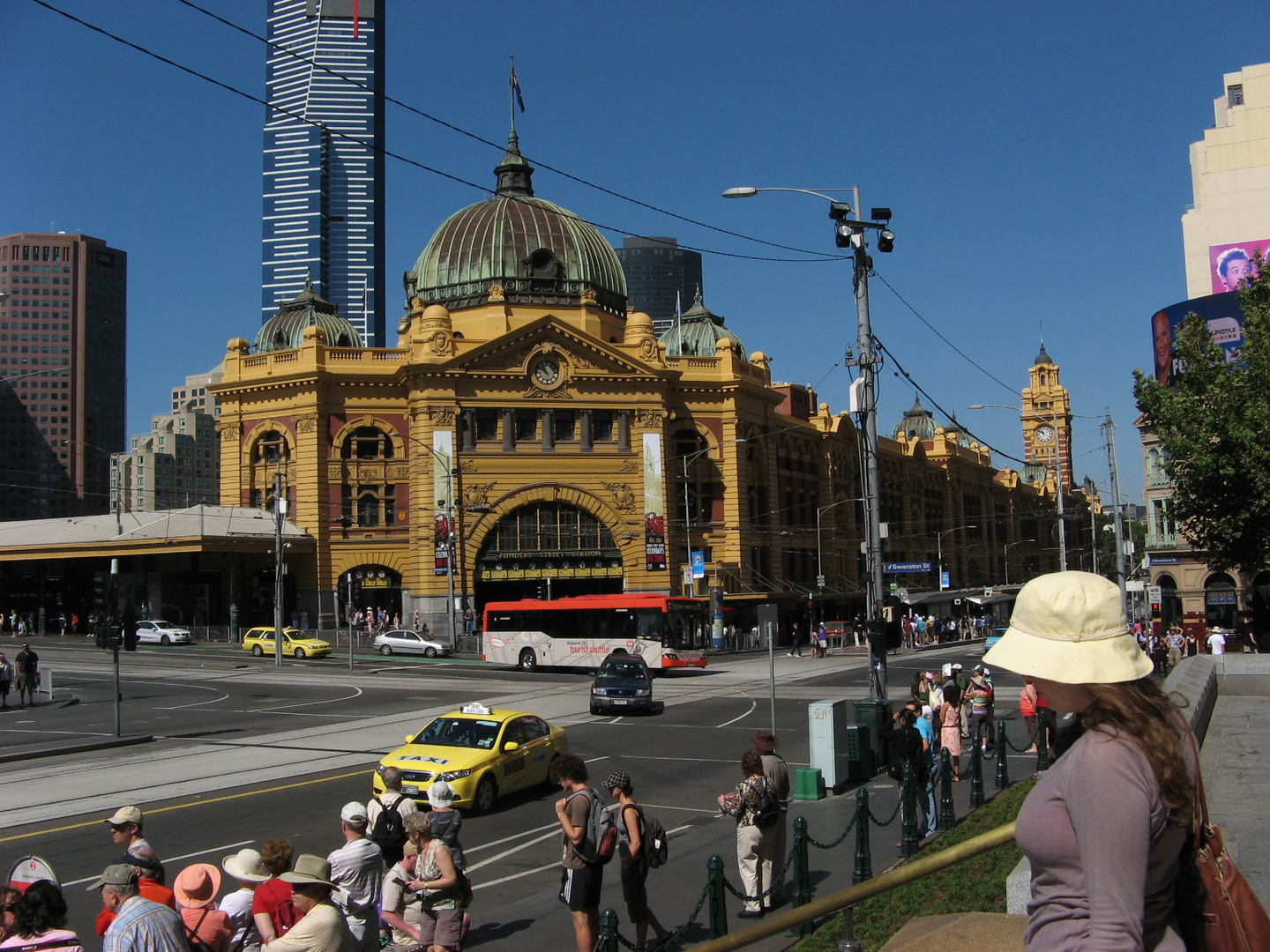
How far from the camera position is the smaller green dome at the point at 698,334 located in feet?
261

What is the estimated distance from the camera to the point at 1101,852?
294cm

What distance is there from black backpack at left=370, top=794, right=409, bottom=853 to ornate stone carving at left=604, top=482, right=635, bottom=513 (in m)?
54.3

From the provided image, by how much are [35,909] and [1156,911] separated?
5.94 meters

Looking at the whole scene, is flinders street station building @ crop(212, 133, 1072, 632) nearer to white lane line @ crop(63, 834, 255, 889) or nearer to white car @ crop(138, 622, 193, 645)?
white car @ crop(138, 622, 193, 645)

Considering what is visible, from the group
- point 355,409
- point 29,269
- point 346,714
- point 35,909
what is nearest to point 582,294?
point 355,409

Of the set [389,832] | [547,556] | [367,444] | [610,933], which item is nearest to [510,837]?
[389,832]

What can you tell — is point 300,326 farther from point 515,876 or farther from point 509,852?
point 515,876

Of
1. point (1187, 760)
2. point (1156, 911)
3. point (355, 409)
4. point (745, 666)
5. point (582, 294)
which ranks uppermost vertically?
point (582, 294)

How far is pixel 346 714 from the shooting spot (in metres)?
31.0

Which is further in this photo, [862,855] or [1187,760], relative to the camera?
[862,855]

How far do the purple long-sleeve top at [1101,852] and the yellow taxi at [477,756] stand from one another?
46.5 feet

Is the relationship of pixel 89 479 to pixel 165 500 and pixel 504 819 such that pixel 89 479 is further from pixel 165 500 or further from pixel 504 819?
pixel 504 819

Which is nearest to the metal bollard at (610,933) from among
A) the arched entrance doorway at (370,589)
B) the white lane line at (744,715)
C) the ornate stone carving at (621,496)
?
the white lane line at (744,715)

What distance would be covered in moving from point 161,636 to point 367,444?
1475cm
